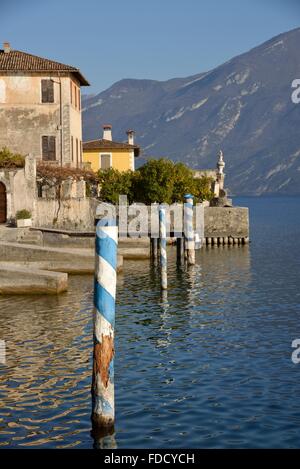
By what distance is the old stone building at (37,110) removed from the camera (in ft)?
184

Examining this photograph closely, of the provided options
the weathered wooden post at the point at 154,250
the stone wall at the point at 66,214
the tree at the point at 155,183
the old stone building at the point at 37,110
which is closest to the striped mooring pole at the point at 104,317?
the weathered wooden post at the point at 154,250

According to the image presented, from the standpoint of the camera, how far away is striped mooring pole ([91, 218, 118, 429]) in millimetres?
13828

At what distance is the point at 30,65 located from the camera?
56.2 meters

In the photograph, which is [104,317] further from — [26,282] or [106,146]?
[106,146]

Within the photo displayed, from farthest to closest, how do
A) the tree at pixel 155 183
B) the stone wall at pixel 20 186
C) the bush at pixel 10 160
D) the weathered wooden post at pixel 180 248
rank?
the tree at pixel 155 183, the bush at pixel 10 160, the stone wall at pixel 20 186, the weathered wooden post at pixel 180 248

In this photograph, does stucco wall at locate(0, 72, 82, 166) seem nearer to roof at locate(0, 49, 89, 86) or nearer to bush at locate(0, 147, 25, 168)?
roof at locate(0, 49, 89, 86)

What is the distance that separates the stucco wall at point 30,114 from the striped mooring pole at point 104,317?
42.9 m

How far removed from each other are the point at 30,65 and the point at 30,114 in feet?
10.1

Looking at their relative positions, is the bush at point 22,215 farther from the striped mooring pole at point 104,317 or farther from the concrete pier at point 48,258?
the striped mooring pole at point 104,317

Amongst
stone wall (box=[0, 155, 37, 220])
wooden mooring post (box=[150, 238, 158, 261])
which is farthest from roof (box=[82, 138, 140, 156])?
wooden mooring post (box=[150, 238, 158, 261])

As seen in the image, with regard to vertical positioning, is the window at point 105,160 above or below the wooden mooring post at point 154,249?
above

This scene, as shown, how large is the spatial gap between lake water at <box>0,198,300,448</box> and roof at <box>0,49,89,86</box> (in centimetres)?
2594

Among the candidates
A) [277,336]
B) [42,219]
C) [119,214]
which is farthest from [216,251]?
[277,336]

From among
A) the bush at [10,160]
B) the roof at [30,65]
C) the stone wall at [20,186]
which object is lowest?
the stone wall at [20,186]
